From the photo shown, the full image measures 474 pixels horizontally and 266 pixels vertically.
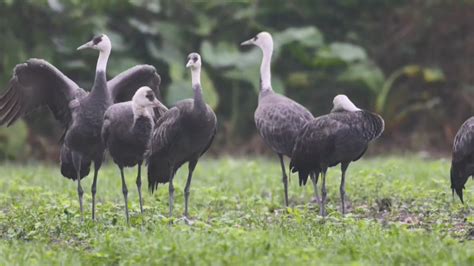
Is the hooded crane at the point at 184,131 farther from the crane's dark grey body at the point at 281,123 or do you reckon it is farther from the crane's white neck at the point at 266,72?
the crane's white neck at the point at 266,72

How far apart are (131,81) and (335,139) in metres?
2.64

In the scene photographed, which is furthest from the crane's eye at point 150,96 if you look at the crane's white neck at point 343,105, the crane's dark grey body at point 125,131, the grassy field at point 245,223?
the crane's white neck at point 343,105

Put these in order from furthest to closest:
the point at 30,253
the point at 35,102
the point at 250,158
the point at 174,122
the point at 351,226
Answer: the point at 250,158 → the point at 35,102 → the point at 174,122 → the point at 351,226 → the point at 30,253

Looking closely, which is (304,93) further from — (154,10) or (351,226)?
(351,226)

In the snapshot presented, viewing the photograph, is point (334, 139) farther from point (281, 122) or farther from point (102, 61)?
point (102, 61)

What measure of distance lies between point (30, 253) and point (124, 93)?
363cm

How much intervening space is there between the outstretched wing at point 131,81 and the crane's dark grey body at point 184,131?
122cm

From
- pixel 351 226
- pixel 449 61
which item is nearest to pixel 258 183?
pixel 351 226

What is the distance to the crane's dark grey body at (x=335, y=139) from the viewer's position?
926 centimetres

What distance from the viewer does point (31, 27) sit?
18500 mm

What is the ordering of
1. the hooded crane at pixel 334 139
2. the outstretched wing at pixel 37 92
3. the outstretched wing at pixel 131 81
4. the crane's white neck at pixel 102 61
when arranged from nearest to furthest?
the hooded crane at pixel 334 139, the crane's white neck at pixel 102 61, the outstretched wing at pixel 37 92, the outstretched wing at pixel 131 81

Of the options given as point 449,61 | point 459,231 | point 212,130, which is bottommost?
point 459,231

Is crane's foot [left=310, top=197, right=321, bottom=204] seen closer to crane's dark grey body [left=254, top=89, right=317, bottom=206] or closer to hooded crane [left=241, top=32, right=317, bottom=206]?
hooded crane [left=241, top=32, right=317, bottom=206]

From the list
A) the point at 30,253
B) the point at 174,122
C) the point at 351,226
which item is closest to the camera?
the point at 30,253
